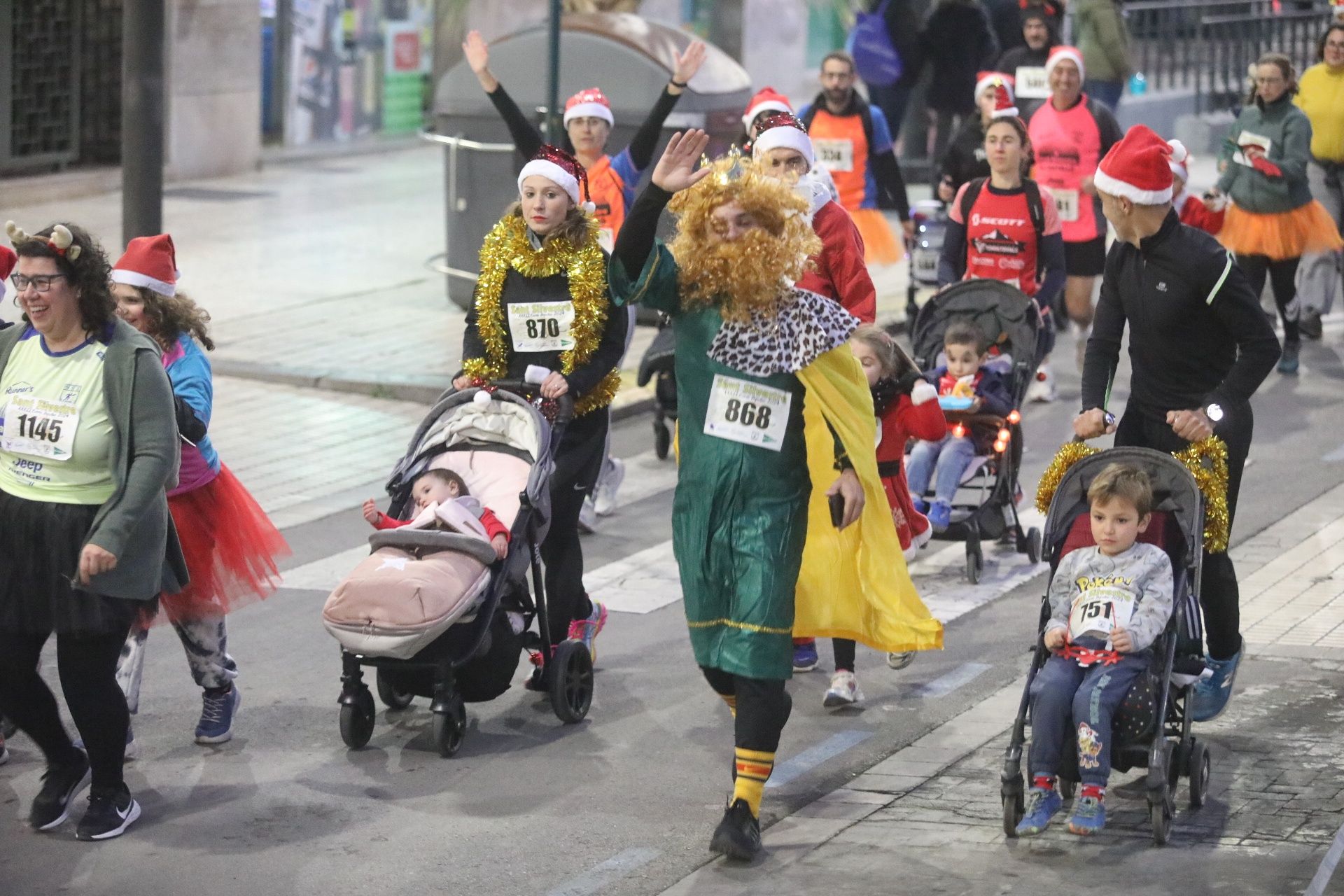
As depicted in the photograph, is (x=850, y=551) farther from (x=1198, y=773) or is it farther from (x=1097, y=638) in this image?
(x=1198, y=773)

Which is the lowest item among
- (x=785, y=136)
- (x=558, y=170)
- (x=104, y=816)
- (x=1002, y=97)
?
(x=104, y=816)

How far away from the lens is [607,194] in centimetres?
1086

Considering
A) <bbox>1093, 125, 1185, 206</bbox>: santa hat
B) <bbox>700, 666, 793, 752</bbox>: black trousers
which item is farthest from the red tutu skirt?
<bbox>1093, 125, 1185, 206</bbox>: santa hat

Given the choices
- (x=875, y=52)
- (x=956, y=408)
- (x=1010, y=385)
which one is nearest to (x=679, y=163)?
(x=956, y=408)

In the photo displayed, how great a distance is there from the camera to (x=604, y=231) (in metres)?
10.4

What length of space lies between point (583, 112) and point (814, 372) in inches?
179

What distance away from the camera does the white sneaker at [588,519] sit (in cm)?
1022

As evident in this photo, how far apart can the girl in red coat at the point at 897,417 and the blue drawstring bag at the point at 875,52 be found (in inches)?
410

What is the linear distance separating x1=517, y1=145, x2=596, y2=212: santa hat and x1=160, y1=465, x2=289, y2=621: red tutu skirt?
152 cm

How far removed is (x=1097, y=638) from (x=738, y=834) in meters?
1.24

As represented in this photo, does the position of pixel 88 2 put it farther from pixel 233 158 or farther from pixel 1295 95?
pixel 1295 95

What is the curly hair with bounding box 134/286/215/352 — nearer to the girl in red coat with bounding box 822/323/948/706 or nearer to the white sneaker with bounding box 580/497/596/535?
the girl in red coat with bounding box 822/323/948/706

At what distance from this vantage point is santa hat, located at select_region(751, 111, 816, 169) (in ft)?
28.2

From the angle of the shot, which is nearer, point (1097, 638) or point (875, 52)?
point (1097, 638)
